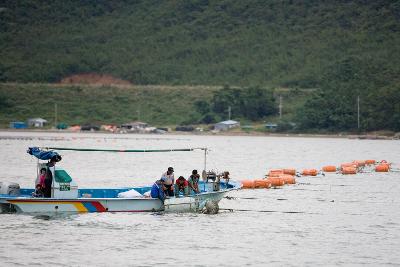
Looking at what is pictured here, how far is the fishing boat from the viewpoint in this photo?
4475 centimetres

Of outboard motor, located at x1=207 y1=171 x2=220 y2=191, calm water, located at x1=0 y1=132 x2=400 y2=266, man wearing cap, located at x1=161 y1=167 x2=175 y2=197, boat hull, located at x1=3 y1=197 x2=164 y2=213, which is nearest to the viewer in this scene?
calm water, located at x1=0 y1=132 x2=400 y2=266

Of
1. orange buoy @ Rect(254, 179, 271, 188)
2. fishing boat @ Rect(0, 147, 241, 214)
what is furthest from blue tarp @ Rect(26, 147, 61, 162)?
orange buoy @ Rect(254, 179, 271, 188)

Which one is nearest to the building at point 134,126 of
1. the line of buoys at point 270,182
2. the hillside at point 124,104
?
the hillside at point 124,104

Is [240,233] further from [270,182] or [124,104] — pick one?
[124,104]

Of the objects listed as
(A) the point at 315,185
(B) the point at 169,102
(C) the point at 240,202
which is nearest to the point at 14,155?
(A) the point at 315,185

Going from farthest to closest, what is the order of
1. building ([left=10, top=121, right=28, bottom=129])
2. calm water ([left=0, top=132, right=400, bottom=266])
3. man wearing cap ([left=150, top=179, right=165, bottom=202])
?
building ([left=10, top=121, right=28, bottom=129]), man wearing cap ([left=150, top=179, right=165, bottom=202]), calm water ([left=0, top=132, right=400, bottom=266])

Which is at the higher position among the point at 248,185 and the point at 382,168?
the point at 382,168

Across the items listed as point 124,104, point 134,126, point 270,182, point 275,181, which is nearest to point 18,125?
point 134,126

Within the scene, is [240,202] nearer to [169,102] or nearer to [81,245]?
[81,245]

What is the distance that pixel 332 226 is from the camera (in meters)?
46.2

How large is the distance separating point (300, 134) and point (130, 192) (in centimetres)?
11910

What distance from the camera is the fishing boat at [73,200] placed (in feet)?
147

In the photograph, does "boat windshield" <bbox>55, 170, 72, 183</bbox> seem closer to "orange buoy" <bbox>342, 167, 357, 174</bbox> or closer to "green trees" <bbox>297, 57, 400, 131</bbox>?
"orange buoy" <bbox>342, 167, 357, 174</bbox>

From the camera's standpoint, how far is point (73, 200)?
148 ft
